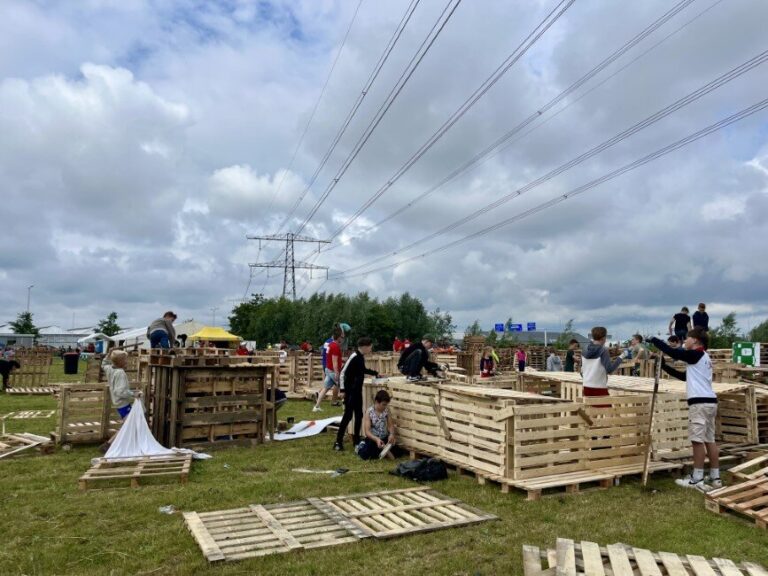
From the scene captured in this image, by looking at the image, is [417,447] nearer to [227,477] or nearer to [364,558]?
[227,477]

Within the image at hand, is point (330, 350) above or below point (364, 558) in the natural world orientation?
above

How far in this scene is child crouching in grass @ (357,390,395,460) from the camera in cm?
Answer: 980

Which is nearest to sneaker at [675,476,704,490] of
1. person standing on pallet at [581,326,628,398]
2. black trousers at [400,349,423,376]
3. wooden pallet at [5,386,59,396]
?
person standing on pallet at [581,326,628,398]

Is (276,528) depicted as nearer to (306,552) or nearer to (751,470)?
(306,552)

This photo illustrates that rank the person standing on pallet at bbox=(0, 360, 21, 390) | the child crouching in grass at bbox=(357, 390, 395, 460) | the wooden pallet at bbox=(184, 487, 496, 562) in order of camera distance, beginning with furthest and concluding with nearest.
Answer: the person standing on pallet at bbox=(0, 360, 21, 390), the child crouching in grass at bbox=(357, 390, 395, 460), the wooden pallet at bbox=(184, 487, 496, 562)

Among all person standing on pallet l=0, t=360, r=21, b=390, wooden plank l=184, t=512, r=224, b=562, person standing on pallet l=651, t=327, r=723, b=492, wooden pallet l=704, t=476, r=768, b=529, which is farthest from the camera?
person standing on pallet l=0, t=360, r=21, b=390

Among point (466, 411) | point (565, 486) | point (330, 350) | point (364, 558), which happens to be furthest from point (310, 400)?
point (364, 558)

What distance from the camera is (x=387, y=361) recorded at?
22.2m

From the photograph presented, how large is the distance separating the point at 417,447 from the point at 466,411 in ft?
4.90

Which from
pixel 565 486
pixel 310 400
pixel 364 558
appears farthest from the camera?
pixel 310 400

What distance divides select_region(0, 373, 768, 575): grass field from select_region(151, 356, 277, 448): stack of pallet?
4.24ft

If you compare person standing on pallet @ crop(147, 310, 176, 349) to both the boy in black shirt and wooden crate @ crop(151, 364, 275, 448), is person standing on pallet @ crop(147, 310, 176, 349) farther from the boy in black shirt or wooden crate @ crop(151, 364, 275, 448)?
the boy in black shirt

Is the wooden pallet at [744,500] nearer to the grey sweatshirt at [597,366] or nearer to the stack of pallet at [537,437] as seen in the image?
the stack of pallet at [537,437]

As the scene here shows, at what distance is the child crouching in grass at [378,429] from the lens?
980 centimetres
